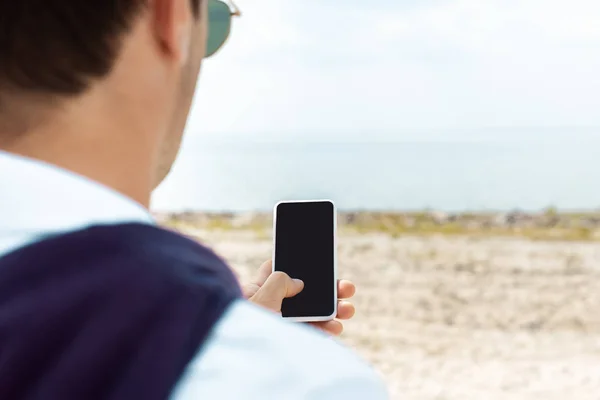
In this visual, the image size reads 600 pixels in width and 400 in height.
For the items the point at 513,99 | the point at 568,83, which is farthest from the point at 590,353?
the point at 513,99

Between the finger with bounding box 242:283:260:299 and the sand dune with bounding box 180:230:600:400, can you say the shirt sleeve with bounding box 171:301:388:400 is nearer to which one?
the finger with bounding box 242:283:260:299

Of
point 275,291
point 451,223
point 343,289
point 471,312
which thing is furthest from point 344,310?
point 451,223

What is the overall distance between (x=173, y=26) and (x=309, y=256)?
0.44 meters

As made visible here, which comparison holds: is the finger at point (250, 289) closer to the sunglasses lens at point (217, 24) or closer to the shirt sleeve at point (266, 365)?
the sunglasses lens at point (217, 24)

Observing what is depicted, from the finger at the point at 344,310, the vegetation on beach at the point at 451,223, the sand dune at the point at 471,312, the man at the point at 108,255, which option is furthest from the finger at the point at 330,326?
the vegetation on beach at the point at 451,223

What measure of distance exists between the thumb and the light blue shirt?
348 millimetres

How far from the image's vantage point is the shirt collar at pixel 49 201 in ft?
0.87

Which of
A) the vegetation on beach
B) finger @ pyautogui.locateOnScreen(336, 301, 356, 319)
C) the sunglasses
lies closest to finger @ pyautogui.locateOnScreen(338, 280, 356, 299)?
finger @ pyautogui.locateOnScreen(336, 301, 356, 319)

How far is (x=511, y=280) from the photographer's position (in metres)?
3.54

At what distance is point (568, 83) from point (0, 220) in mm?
4174

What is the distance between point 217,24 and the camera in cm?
52

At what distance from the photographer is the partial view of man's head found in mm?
289

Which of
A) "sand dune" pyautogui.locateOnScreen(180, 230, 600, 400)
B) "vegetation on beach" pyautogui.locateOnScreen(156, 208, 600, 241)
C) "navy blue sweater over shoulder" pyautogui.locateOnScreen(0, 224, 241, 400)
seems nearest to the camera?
"navy blue sweater over shoulder" pyautogui.locateOnScreen(0, 224, 241, 400)

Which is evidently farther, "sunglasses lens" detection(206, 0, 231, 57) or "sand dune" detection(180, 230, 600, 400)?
"sand dune" detection(180, 230, 600, 400)
